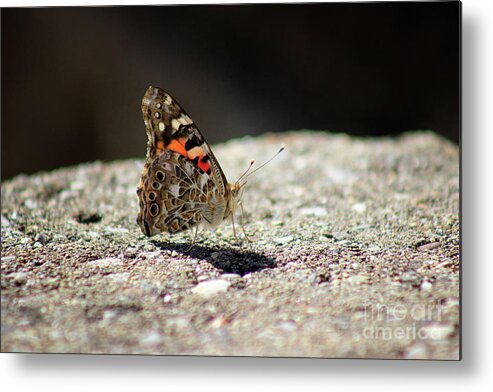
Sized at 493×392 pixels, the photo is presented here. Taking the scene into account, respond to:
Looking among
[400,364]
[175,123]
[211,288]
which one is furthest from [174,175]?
[400,364]

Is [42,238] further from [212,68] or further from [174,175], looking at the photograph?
[212,68]

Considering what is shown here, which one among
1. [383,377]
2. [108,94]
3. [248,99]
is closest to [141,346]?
[383,377]

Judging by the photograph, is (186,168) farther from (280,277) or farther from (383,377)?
(383,377)

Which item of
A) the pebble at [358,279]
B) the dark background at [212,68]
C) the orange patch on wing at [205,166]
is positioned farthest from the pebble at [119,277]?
→ the dark background at [212,68]

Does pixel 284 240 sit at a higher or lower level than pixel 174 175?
lower

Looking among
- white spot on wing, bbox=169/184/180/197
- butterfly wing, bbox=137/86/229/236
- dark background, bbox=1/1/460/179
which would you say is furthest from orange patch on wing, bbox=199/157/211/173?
dark background, bbox=1/1/460/179

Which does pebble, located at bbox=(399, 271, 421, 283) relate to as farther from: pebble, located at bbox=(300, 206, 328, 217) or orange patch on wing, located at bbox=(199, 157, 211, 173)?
orange patch on wing, located at bbox=(199, 157, 211, 173)
